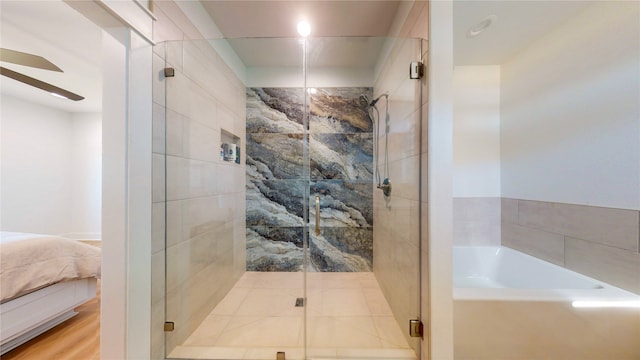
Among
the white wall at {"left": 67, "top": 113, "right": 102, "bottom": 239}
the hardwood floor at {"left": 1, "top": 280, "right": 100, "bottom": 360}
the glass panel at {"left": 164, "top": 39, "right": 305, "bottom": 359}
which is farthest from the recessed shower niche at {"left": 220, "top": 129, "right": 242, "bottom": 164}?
the white wall at {"left": 67, "top": 113, "right": 102, "bottom": 239}

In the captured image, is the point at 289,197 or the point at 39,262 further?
the point at 289,197

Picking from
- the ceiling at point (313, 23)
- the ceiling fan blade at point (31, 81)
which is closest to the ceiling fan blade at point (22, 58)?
the ceiling fan blade at point (31, 81)

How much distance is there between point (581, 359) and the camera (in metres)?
1.19

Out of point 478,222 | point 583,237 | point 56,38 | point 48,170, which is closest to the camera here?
point 583,237

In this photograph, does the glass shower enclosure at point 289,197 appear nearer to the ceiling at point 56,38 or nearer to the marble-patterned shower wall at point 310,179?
the marble-patterned shower wall at point 310,179

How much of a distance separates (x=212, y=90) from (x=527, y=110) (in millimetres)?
2657

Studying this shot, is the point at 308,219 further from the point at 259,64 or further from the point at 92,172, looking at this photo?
the point at 92,172

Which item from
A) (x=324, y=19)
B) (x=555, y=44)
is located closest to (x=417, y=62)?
(x=324, y=19)

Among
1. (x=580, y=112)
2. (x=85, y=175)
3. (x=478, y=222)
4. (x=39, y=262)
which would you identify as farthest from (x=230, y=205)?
(x=85, y=175)

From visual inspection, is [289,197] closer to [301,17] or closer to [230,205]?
[230,205]

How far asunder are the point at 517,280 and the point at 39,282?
3815 mm

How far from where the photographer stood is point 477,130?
2.23 metres

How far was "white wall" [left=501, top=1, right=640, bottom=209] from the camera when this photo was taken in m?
1.32

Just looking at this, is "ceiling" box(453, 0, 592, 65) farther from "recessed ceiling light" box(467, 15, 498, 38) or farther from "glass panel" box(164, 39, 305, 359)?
"glass panel" box(164, 39, 305, 359)
